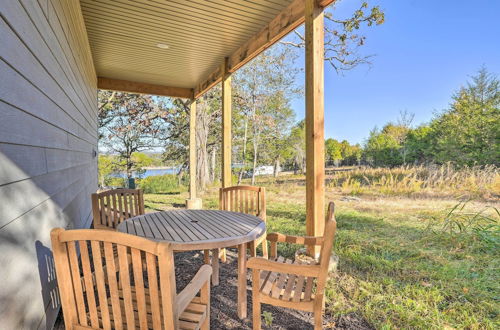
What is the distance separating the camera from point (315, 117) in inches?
91.8

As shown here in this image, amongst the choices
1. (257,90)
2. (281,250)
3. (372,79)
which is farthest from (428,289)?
(372,79)

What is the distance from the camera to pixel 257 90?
10.7m

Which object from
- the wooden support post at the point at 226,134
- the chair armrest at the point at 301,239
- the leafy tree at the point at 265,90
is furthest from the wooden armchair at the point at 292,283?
the leafy tree at the point at 265,90

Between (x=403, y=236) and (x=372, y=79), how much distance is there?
2592 centimetres

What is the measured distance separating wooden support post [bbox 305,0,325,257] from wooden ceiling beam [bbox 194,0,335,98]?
6.8 inches

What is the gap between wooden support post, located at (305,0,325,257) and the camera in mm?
2316

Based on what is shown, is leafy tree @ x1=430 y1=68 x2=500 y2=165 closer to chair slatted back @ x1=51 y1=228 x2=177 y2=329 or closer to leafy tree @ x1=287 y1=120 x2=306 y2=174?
leafy tree @ x1=287 y1=120 x2=306 y2=174

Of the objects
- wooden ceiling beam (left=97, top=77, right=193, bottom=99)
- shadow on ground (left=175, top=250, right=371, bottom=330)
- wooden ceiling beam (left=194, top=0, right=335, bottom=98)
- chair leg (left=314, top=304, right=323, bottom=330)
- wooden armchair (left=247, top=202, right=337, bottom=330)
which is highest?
wooden ceiling beam (left=97, top=77, right=193, bottom=99)

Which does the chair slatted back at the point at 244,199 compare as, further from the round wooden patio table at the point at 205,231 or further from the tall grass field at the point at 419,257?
the tall grass field at the point at 419,257

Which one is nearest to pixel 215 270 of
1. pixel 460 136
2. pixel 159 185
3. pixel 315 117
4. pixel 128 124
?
pixel 315 117

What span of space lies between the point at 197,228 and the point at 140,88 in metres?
5.11

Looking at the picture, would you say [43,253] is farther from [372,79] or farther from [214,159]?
[372,79]

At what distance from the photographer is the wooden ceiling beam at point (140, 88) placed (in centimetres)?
565

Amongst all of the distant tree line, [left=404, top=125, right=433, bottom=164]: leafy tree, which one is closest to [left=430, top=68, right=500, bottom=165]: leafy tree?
the distant tree line
